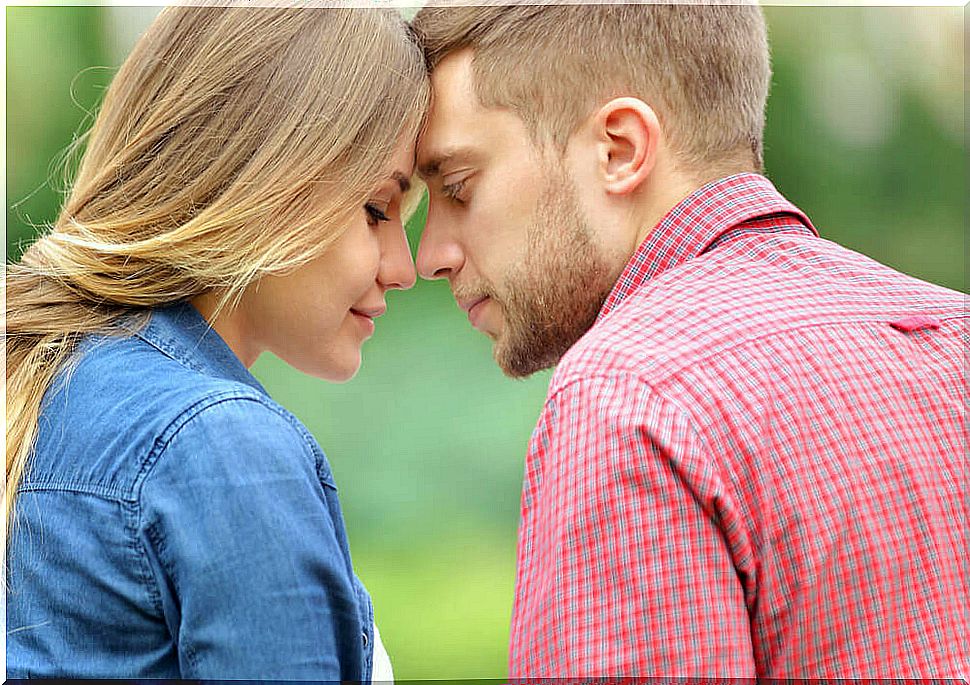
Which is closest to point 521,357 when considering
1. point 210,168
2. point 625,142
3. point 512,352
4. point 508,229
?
point 512,352

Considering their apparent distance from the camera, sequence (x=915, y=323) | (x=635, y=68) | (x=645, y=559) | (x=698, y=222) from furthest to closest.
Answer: (x=635, y=68) < (x=698, y=222) < (x=915, y=323) < (x=645, y=559)

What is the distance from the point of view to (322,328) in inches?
44.6

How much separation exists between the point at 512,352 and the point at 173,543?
0.46m

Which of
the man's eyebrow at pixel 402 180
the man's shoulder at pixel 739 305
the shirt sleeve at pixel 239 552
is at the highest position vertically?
the man's eyebrow at pixel 402 180

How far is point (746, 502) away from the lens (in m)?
0.74

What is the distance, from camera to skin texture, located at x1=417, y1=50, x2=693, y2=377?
1.04m

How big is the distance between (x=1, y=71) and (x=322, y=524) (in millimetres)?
971

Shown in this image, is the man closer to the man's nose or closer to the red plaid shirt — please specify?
the red plaid shirt

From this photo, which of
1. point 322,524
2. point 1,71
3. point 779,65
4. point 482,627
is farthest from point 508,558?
point 322,524

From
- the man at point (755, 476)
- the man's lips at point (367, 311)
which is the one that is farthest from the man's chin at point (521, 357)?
the man at point (755, 476)

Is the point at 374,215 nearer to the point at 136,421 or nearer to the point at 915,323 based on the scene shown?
the point at 136,421

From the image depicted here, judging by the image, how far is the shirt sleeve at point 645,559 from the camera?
722 millimetres

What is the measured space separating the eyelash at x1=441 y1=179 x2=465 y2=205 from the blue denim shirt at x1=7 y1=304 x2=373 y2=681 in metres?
0.37

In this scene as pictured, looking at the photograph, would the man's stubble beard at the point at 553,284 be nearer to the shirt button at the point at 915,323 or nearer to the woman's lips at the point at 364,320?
the woman's lips at the point at 364,320
